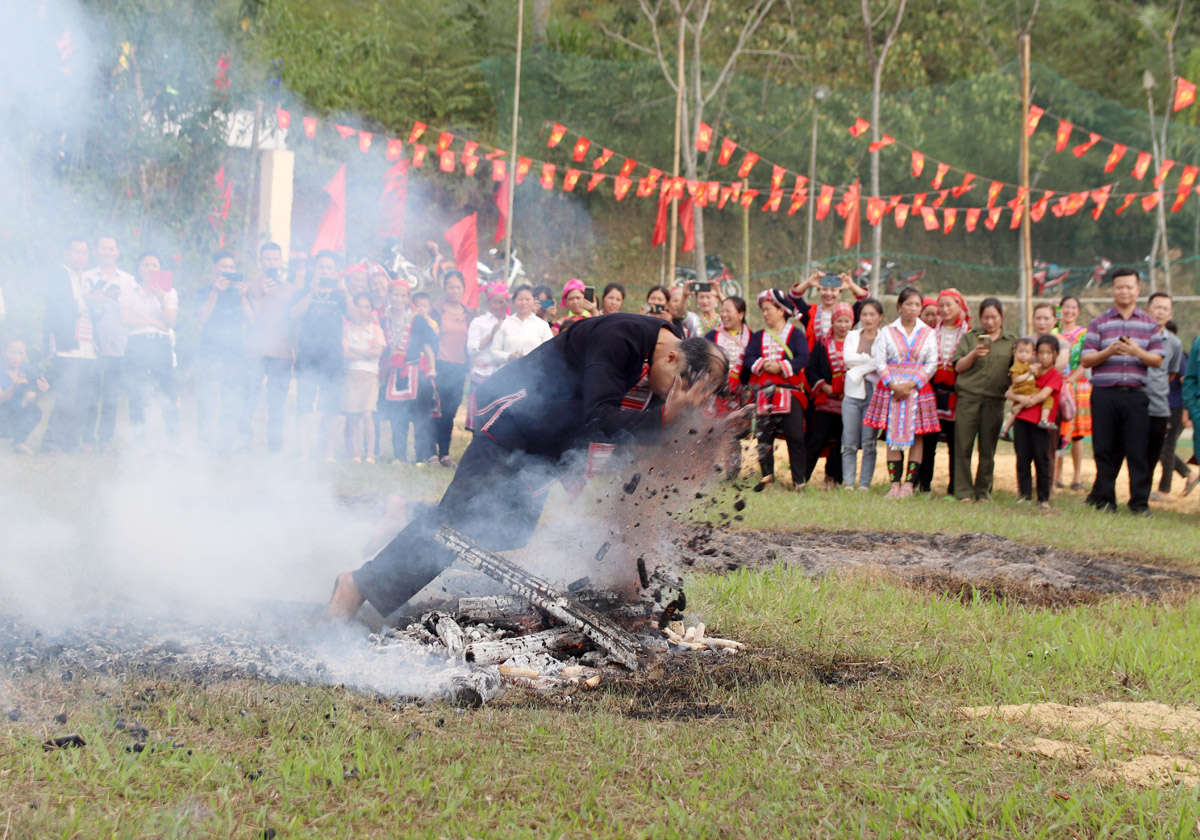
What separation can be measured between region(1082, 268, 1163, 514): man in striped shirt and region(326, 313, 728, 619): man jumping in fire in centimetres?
606

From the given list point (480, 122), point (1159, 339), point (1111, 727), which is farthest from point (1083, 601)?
point (480, 122)

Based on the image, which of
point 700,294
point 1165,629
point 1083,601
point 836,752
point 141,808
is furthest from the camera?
point 700,294

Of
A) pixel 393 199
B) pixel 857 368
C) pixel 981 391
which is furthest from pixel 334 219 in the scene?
pixel 981 391

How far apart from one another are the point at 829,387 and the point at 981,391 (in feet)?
4.43

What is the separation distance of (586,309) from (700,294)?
166 cm

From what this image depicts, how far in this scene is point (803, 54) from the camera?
2680 cm

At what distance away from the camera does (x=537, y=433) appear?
409 centimetres

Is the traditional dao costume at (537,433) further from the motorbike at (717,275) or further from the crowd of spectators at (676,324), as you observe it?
the motorbike at (717,275)

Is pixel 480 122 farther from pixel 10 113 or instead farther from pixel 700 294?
pixel 10 113

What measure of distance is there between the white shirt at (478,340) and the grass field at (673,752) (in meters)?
4.84

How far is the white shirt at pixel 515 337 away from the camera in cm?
863

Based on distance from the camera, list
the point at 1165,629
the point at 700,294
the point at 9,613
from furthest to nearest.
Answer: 1. the point at 700,294
2. the point at 1165,629
3. the point at 9,613

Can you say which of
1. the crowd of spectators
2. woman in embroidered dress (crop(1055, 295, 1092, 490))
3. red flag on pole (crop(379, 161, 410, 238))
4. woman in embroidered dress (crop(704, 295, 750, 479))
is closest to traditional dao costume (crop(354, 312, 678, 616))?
the crowd of spectators

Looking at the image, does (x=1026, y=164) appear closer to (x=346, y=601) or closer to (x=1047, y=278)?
(x=1047, y=278)
